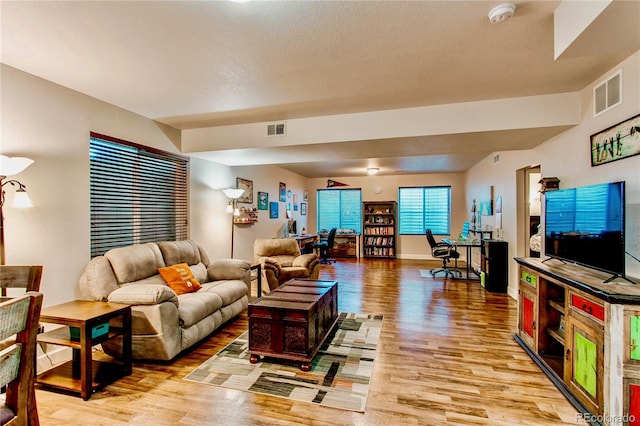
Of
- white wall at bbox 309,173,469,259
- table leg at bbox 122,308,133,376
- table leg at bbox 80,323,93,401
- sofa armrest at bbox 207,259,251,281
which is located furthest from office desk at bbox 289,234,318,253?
table leg at bbox 80,323,93,401

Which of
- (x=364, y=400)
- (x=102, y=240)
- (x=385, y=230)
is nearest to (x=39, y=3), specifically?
(x=102, y=240)

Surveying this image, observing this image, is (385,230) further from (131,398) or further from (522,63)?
(131,398)

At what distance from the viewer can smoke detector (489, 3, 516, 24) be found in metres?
1.68

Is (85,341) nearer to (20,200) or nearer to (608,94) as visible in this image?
(20,200)

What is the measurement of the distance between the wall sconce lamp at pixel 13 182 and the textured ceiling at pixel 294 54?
797 mm

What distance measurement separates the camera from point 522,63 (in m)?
2.37

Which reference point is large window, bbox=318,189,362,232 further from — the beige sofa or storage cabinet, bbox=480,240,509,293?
the beige sofa

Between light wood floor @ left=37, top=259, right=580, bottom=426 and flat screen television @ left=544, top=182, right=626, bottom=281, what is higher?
flat screen television @ left=544, top=182, right=626, bottom=281

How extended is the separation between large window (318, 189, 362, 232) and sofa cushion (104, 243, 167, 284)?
6.57m

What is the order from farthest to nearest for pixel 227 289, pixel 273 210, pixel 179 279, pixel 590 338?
pixel 273 210
pixel 227 289
pixel 179 279
pixel 590 338

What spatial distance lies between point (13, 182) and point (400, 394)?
3427 mm

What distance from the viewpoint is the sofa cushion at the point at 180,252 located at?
3.58 metres

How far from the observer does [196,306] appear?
293 cm

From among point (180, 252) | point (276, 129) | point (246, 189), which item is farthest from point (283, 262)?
point (276, 129)
